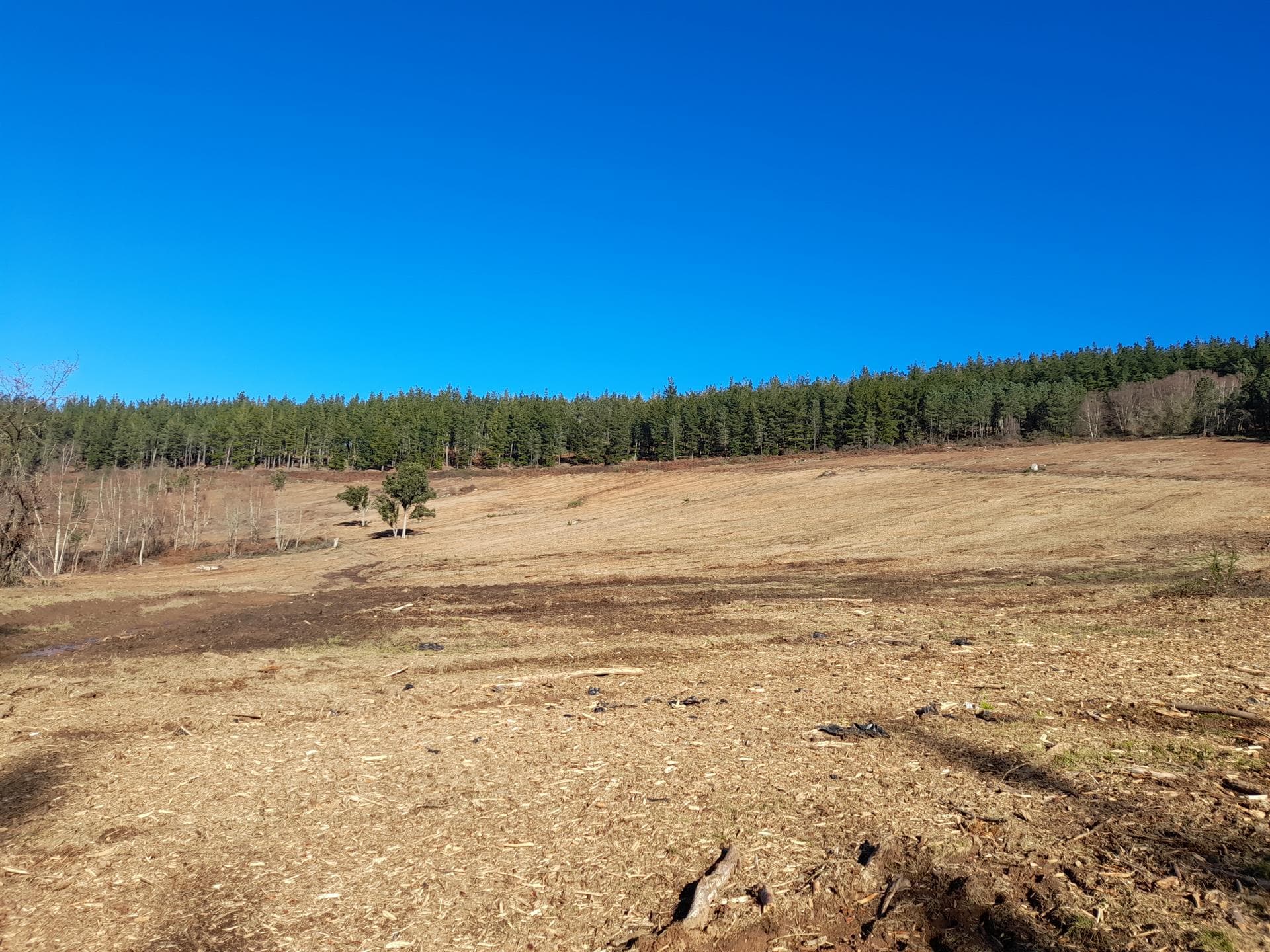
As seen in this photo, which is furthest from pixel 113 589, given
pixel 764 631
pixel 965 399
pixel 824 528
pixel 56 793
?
pixel 965 399

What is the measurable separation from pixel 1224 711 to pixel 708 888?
6.32 metres

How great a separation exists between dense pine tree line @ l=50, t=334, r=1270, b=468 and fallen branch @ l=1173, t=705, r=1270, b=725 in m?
109

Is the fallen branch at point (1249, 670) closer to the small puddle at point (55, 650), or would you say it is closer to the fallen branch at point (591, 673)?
the fallen branch at point (591, 673)

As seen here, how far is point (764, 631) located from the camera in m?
14.3

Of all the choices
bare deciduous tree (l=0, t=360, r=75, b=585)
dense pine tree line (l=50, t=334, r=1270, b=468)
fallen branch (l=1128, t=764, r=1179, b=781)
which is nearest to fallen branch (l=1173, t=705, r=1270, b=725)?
fallen branch (l=1128, t=764, r=1179, b=781)

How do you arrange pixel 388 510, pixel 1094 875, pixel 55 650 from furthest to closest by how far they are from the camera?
pixel 388 510 → pixel 55 650 → pixel 1094 875

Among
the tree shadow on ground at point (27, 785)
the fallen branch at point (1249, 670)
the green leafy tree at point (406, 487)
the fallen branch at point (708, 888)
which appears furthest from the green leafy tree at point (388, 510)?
the fallen branch at point (708, 888)

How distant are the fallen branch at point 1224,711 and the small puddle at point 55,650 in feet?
68.0

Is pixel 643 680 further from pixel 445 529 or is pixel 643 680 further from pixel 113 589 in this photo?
pixel 445 529

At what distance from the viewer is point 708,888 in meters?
4.60

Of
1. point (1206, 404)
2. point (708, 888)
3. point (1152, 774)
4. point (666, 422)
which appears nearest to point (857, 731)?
point (1152, 774)

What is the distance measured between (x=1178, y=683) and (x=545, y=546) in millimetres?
33595

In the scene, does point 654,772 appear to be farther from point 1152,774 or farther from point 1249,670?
point 1249,670

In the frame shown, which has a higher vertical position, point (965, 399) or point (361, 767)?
point (965, 399)
